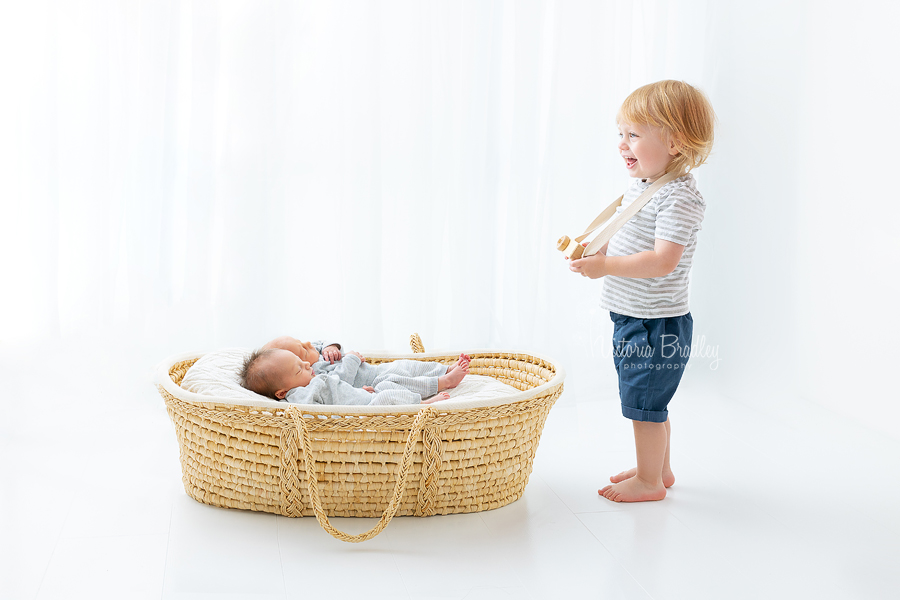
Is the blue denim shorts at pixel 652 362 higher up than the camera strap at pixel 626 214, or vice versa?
the camera strap at pixel 626 214

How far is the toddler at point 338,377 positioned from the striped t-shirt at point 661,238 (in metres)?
0.38

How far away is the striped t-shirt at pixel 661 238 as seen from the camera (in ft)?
4.61

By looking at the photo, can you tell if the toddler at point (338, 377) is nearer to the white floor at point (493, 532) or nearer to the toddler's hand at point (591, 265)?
the white floor at point (493, 532)

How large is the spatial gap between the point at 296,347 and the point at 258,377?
0.13m

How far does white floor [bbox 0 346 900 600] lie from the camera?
1178 millimetres

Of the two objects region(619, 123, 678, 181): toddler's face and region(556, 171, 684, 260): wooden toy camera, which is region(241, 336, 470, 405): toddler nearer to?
region(556, 171, 684, 260): wooden toy camera

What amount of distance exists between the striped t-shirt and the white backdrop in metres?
0.68

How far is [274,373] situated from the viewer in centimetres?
149

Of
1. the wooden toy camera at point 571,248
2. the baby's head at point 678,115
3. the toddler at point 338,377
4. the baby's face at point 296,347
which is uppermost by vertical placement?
the baby's head at point 678,115

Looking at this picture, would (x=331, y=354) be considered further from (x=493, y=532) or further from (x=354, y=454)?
(x=493, y=532)

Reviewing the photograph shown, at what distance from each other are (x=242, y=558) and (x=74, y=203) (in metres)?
1.14

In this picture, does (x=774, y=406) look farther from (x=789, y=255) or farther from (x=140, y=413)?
(x=140, y=413)

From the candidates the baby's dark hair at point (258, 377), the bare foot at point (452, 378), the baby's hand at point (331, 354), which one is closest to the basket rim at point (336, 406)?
the baby's dark hair at point (258, 377)

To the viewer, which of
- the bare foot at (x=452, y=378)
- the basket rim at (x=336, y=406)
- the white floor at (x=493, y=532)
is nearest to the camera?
the white floor at (x=493, y=532)
